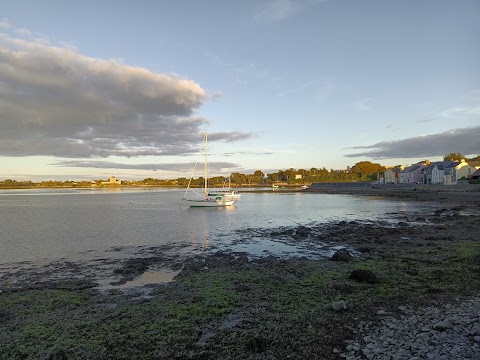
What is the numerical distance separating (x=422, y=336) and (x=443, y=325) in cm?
75

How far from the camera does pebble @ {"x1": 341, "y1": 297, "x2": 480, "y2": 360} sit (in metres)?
6.66

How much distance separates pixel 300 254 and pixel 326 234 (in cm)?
824

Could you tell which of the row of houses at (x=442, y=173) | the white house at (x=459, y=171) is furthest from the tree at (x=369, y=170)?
the white house at (x=459, y=171)

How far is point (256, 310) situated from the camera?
31.7ft

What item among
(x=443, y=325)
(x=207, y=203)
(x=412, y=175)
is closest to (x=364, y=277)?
(x=443, y=325)

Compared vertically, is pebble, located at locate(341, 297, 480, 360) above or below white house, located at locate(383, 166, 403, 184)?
below

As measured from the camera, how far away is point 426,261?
1500 centimetres

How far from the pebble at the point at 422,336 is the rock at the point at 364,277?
2734mm

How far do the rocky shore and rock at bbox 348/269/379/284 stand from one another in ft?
0.13

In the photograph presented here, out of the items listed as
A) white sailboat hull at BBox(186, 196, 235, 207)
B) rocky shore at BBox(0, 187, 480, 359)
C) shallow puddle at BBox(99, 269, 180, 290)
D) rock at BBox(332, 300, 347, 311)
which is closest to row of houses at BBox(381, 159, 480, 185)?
white sailboat hull at BBox(186, 196, 235, 207)

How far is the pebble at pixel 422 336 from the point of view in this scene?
6.66 metres

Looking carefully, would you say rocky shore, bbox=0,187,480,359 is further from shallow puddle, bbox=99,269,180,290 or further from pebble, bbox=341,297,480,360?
shallow puddle, bbox=99,269,180,290

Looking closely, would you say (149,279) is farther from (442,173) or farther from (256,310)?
(442,173)

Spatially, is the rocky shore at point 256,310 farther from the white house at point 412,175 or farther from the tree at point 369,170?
the tree at point 369,170
